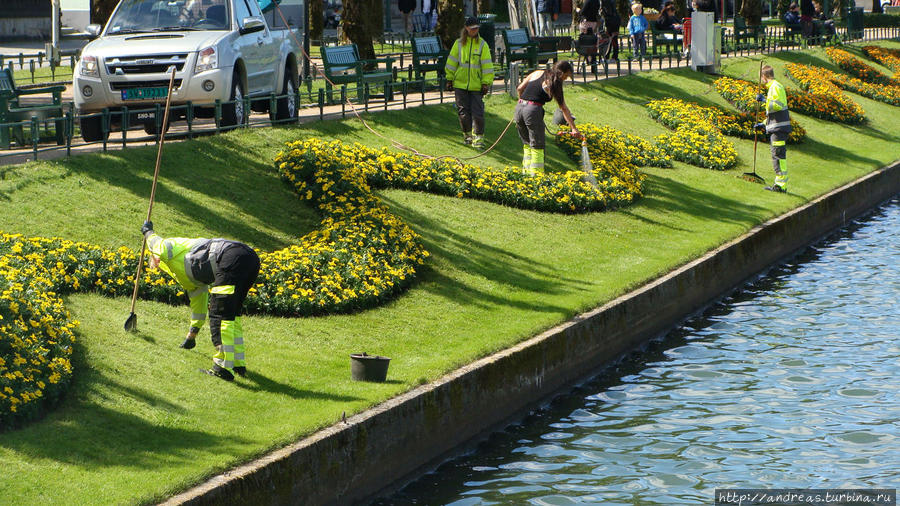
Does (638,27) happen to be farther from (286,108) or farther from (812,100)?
(286,108)

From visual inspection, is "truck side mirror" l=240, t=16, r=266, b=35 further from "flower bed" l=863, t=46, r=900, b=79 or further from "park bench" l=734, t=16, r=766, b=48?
"flower bed" l=863, t=46, r=900, b=79

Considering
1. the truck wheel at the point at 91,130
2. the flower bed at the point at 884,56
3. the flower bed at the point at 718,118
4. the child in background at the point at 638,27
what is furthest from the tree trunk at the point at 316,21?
the truck wheel at the point at 91,130

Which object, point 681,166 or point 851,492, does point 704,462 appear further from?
point 681,166

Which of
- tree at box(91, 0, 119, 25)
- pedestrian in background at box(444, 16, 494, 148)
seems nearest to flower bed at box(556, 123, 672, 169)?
pedestrian in background at box(444, 16, 494, 148)

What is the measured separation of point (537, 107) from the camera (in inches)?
734

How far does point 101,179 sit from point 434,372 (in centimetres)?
566

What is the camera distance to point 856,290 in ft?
56.9

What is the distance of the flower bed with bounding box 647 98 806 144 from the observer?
26.6 m

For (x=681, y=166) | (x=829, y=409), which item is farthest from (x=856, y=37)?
(x=829, y=409)

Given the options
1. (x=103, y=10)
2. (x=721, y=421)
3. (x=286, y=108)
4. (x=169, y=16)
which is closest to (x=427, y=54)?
(x=103, y=10)

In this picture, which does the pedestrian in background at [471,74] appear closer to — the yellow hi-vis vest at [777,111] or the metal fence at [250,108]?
the metal fence at [250,108]

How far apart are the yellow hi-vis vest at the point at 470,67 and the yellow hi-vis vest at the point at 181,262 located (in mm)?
9887

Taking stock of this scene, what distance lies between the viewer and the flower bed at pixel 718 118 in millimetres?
26562

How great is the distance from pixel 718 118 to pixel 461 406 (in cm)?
1787
